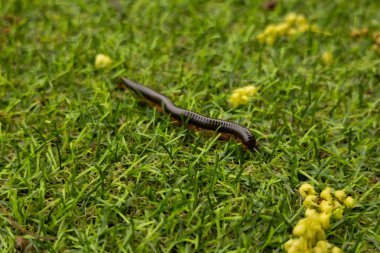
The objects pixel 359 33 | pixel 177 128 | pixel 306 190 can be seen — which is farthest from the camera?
pixel 359 33

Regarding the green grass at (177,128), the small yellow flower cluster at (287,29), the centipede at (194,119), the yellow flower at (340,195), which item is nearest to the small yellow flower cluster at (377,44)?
the green grass at (177,128)

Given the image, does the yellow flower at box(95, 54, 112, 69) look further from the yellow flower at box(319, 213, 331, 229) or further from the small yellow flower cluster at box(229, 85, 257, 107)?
the yellow flower at box(319, 213, 331, 229)

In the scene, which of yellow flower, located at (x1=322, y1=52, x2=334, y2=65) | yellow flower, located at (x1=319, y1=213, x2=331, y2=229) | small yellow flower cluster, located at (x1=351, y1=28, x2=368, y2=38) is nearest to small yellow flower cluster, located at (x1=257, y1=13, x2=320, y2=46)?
small yellow flower cluster, located at (x1=351, y1=28, x2=368, y2=38)

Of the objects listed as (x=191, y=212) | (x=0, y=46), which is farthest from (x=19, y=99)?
(x=191, y=212)

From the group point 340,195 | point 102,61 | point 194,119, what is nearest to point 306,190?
point 340,195

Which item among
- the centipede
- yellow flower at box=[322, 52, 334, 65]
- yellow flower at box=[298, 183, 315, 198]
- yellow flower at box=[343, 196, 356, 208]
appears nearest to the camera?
yellow flower at box=[343, 196, 356, 208]

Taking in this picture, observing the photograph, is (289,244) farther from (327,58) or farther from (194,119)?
(327,58)
